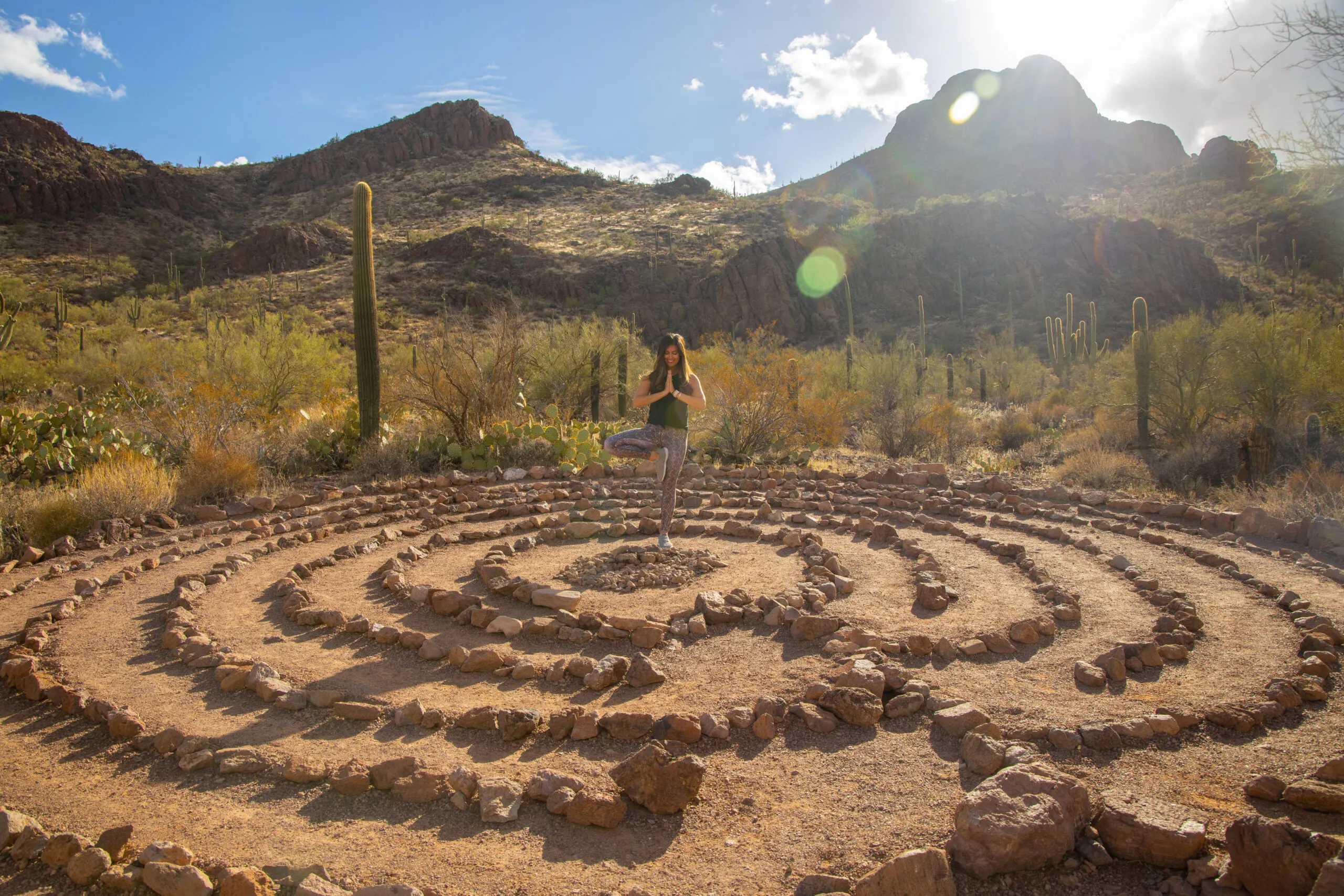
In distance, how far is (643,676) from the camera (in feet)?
16.2

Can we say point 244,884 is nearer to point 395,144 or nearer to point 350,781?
point 350,781

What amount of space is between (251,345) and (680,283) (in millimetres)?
31667

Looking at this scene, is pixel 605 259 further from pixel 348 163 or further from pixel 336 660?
pixel 336 660

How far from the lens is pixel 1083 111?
83.6 m

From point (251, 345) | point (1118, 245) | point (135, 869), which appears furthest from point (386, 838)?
point (1118, 245)

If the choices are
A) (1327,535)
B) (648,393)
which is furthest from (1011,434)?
(648,393)

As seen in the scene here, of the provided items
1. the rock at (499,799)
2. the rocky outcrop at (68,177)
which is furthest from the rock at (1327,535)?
the rocky outcrop at (68,177)

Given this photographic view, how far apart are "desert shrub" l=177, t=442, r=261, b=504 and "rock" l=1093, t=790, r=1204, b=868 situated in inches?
427

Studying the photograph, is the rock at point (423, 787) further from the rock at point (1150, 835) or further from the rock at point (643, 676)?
the rock at point (1150, 835)

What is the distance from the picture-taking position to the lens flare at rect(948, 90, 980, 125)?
82.6 meters

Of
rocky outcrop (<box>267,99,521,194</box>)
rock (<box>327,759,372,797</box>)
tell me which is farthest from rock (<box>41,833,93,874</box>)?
rocky outcrop (<box>267,99,521,194</box>)

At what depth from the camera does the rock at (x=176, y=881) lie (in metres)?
2.85

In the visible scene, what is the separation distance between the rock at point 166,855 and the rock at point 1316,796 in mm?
4338

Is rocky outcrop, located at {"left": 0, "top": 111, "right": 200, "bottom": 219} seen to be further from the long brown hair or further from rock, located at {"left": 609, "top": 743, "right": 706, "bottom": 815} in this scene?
rock, located at {"left": 609, "top": 743, "right": 706, "bottom": 815}
